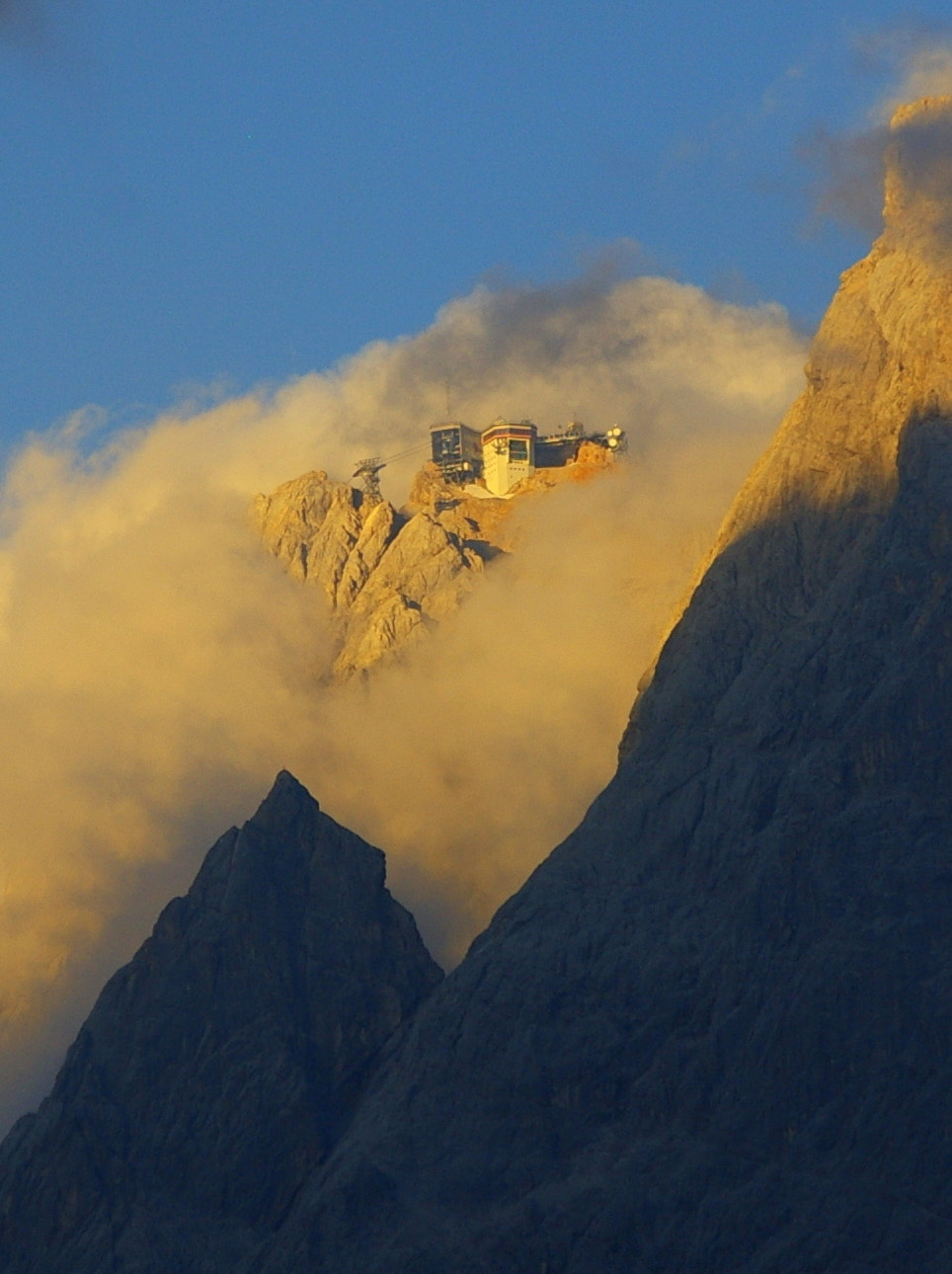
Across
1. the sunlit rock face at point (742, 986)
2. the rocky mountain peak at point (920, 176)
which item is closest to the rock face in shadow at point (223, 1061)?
the sunlit rock face at point (742, 986)

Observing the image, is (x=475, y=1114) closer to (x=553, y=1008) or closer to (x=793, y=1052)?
(x=553, y=1008)

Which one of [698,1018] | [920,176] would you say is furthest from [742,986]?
[920,176]

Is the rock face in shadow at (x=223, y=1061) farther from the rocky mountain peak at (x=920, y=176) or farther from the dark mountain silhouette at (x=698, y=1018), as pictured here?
the rocky mountain peak at (x=920, y=176)

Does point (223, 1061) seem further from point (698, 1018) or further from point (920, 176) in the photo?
point (920, 176)

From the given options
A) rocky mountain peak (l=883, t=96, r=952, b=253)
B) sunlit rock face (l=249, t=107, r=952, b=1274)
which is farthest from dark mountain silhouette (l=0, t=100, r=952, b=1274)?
rocky mountain peak (l=883, t=96, r=952, b=253)

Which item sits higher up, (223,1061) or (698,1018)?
(223,1061)

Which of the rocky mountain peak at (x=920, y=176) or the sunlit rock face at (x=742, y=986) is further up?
the rocky mountain peak at (x=920, y=176)

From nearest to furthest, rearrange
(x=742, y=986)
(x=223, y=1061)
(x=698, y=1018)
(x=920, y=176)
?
(x=742, y=986)
(x=698, y=1018)
(x=223, y=1061)
(x=920, y=176)
